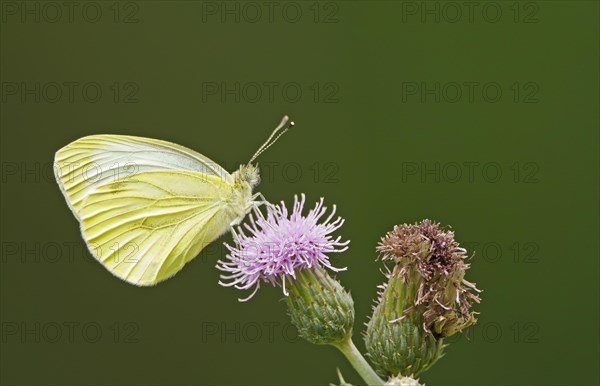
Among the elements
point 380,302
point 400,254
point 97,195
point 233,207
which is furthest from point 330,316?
point 97,195

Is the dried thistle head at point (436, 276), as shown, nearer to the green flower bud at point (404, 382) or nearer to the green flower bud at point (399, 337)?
→ the green flower bud at point (399, 337)

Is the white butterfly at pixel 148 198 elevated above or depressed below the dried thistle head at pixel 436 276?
above

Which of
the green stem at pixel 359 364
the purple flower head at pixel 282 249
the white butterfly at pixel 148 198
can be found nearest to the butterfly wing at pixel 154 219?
the white butterfly at pixel 148 198

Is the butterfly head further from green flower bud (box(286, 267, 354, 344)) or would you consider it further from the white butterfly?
green flower bud (box(286, 267, 354, 344))

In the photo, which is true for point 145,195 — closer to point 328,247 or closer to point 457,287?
point 328,247

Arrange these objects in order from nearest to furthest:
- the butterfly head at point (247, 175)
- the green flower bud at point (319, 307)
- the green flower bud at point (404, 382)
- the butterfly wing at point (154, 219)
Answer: the green flower bud at point (404, 382) < the green flower bud at point (319, 307) < the butterfly wing at point (154, 219) < the butterfly head at point (247, 175)

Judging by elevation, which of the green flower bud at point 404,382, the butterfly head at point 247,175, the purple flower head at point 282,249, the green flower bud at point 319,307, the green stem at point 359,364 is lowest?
the green stem at point 359,364

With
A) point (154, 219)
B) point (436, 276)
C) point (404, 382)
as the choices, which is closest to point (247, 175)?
point (154, 219)

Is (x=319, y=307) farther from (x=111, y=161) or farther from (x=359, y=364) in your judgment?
(x=111, y=161)
